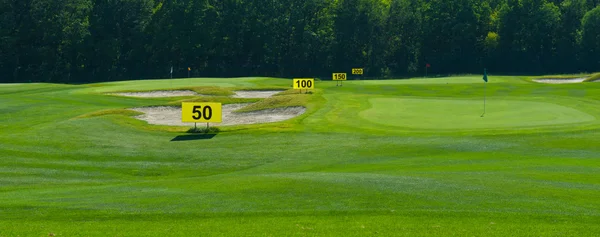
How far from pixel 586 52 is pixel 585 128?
98488 millimetres

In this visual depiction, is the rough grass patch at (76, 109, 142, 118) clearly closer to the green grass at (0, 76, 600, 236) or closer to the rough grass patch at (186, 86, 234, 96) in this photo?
the green grass at (0, 76, 600, 236)

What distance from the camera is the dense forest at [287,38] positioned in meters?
121

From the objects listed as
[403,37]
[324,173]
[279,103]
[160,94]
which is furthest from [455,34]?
[324,173]

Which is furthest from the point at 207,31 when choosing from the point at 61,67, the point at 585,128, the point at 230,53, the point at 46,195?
the point at 46,195

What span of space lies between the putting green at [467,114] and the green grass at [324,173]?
0.11 meters

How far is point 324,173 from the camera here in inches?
1053

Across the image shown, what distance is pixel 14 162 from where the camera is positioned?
30.8m

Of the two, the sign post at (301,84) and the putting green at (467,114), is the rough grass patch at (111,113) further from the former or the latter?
the putting green at (467,114)

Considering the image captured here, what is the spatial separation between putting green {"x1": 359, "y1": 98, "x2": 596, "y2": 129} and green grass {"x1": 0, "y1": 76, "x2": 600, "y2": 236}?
0.11m

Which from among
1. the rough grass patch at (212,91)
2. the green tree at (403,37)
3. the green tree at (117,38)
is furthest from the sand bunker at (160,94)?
the green tree at (403,37)

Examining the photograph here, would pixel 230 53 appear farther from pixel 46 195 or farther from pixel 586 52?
pixel 46 195

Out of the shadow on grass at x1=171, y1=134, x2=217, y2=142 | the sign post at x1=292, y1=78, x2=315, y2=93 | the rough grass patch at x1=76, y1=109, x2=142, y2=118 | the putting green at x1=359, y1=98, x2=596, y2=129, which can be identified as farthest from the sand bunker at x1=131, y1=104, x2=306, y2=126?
the sign post at x1=292, y1=78, x2=315, y2=93

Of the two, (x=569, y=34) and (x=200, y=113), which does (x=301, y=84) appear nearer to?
(x=200, y=113)

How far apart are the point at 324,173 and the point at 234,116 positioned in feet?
81.5
